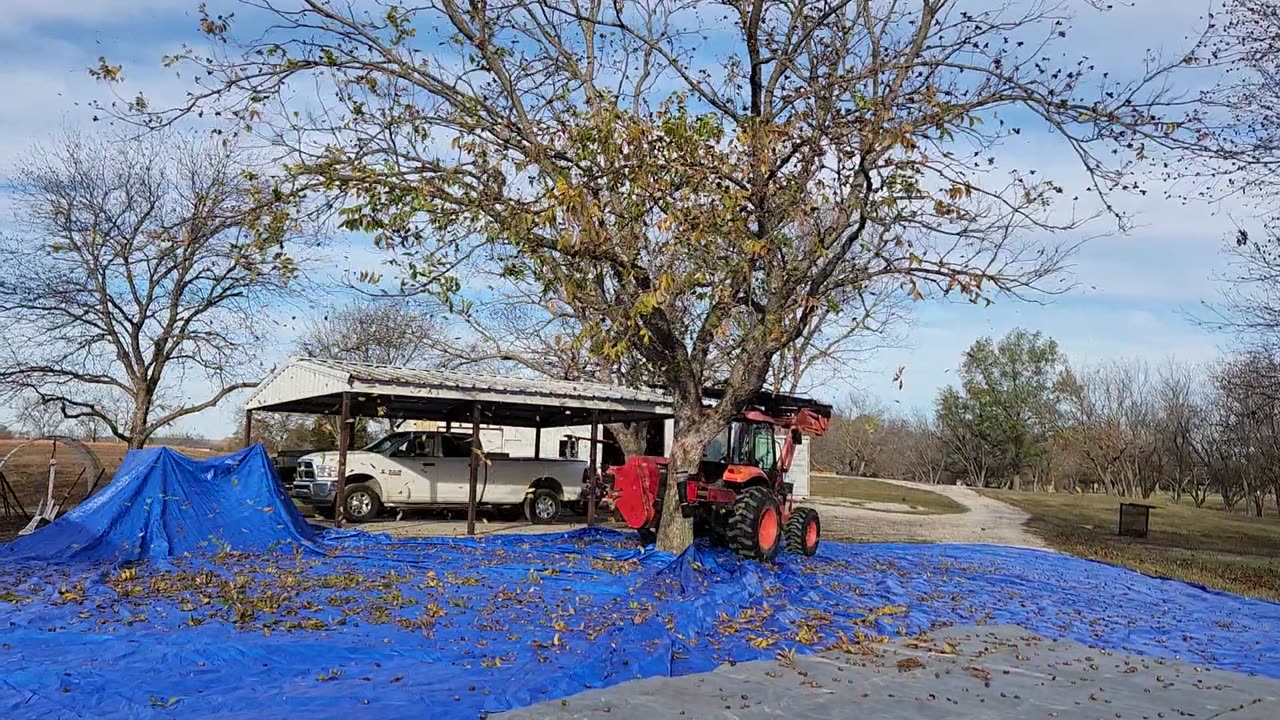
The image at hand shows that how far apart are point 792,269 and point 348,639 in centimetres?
724

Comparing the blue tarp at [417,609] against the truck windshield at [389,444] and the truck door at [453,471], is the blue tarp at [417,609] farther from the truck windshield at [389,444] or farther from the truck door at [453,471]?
the truck door at [453,471]

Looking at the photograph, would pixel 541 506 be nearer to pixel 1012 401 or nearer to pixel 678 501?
pixel 678 501

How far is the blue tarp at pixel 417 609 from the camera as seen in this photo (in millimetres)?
6031

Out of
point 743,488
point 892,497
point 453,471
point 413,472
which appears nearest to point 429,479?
point 413,472

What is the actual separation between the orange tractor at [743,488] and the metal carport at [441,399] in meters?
1.95

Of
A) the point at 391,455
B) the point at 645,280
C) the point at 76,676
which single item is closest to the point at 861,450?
the point at 391,455

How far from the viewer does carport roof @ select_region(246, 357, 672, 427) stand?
16281 millimetres

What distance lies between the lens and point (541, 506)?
20156 mm

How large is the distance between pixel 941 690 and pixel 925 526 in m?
19.4

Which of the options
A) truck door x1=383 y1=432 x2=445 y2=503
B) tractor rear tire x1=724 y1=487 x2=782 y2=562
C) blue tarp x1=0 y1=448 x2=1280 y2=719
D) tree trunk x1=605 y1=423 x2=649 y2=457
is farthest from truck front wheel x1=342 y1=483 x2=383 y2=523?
tractor rear tire x1=724 y1=487 x2=782 y2=562

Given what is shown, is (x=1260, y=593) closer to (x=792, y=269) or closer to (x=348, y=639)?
(x=792, y=269)

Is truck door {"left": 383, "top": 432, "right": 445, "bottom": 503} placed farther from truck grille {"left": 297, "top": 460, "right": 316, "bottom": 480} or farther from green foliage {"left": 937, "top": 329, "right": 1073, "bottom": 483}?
green foliage {"left": 937, "top": 329, "right": 1073, "bottom": 483}

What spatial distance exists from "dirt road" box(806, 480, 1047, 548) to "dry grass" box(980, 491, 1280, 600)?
741 millimetres

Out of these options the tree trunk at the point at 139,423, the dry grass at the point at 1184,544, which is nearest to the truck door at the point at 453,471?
the tree trunk at the point at 139,423
